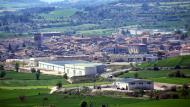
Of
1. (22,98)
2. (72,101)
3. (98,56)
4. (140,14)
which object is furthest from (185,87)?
(140,14)

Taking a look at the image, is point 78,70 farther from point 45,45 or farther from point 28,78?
point 45,45

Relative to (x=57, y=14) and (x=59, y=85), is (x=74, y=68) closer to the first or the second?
(x=59, y=85)

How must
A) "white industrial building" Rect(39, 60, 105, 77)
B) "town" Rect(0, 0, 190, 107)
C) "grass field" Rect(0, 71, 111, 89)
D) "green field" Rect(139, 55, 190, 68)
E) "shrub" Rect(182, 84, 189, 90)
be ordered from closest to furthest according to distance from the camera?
"town" Rect(0, 0, 190, 107)
"shrub" Rect(182, 84, 189, 90)
"grass field" Rect(0, 71, 111, 89)
"white industrial building" Rect(39, 60, 105, 77)
"green field" Rect(139, 55, 190, 68)

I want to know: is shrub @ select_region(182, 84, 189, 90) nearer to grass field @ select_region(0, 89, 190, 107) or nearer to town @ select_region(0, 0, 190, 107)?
town @ select_region(0, 0, 190, 107)

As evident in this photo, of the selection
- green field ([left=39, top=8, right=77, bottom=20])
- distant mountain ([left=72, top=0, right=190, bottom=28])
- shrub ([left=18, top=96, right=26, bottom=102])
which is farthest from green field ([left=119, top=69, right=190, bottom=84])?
green field ([left=39, top=8, right=77, bottom=20])

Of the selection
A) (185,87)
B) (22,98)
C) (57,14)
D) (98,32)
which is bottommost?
(98,32)

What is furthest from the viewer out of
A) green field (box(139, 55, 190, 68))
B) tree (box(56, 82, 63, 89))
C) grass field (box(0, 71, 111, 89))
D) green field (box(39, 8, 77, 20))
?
green field (box(39, 8, 77, 20))

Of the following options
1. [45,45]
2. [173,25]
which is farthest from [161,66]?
[173,25]
